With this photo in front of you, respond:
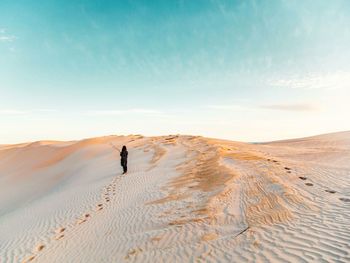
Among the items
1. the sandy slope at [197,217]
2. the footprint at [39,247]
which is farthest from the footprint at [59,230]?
the footprint at [39,247]

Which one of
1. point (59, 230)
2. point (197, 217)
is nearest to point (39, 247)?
point (59, 230)

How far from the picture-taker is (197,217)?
980cm

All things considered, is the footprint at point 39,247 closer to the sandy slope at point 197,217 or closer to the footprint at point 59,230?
the sandy slope at point 197,217

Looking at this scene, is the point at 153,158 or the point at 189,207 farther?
the point at 153,158

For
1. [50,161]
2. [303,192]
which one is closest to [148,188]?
[303,192]

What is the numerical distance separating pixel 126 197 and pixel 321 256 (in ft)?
32.0

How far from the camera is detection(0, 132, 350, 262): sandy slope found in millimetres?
7562

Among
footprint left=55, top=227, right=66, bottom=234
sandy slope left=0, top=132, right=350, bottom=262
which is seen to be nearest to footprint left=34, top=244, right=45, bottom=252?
sandy slope left=0, top=132, right=350, bottom=262

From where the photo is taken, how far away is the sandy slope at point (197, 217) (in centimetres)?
756

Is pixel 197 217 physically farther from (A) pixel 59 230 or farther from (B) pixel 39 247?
(A) pixel 59 230

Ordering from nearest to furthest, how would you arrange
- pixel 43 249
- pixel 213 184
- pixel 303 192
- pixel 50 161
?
1. pixel 43 249
2. pixel 303 192
3. pixel 213 184
4. pixel 50 161

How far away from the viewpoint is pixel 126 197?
14461 millimetres

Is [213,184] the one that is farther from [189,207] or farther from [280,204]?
[280,204]

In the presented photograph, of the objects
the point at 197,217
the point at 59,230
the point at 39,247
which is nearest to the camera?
the point at 197,217
